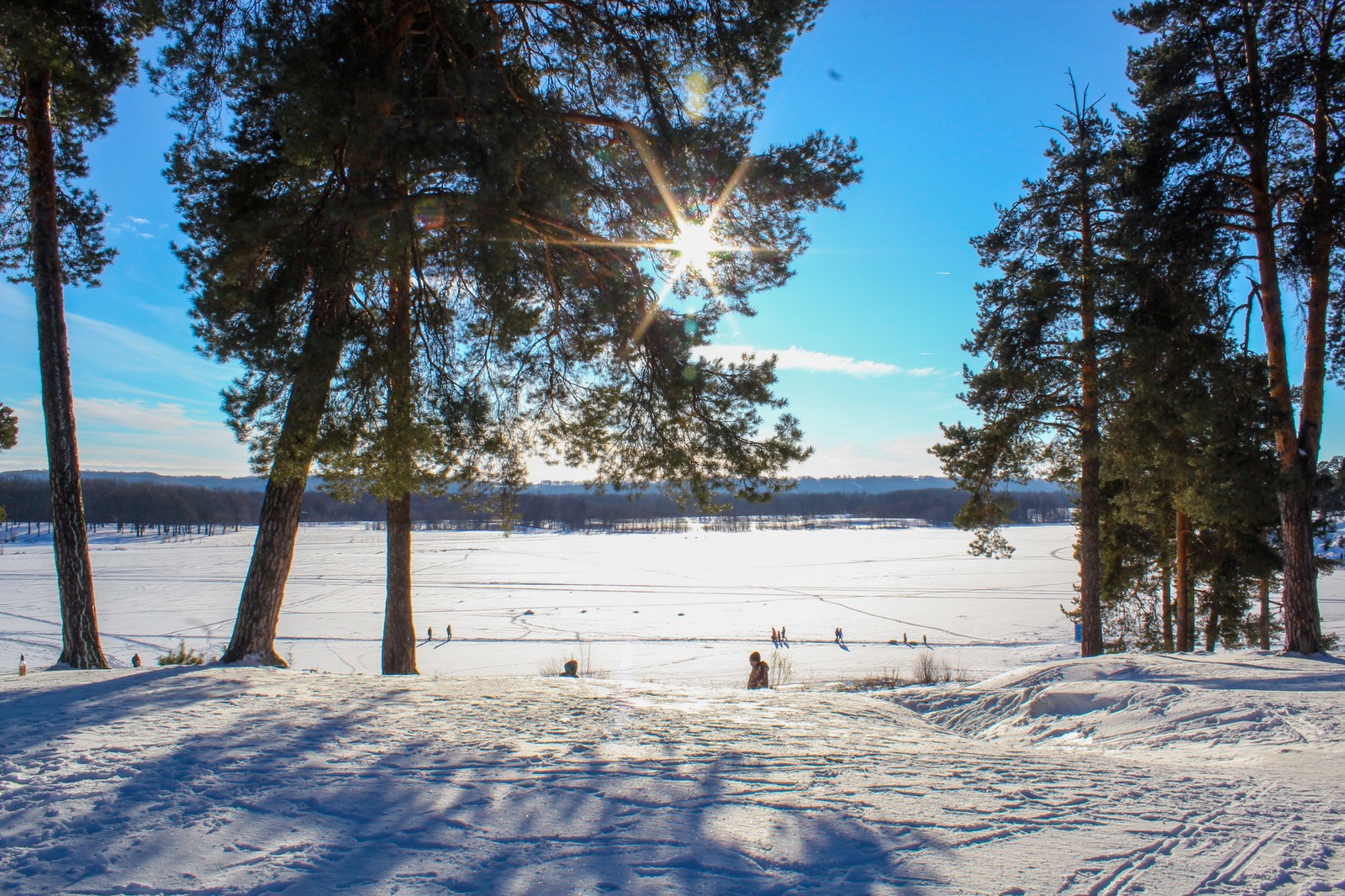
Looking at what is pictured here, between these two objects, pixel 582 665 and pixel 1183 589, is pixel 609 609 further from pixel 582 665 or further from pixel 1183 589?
pixel 1183 589

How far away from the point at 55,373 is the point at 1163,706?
12337 millimetres

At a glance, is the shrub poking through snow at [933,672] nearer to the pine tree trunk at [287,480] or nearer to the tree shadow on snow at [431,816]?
the pine tree trunk at [287,480]

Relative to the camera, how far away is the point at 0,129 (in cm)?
941

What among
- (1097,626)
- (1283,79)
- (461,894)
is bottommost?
(1097,626)

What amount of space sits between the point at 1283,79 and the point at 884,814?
1307 centimetres

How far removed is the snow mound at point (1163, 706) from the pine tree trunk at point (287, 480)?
7061mm

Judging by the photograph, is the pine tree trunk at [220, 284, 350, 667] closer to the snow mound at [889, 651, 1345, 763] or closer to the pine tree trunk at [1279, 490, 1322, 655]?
the snow mound at [889, 651, 1345, 763]

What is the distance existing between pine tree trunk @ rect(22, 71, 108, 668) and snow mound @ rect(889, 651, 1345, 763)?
32.0 feet

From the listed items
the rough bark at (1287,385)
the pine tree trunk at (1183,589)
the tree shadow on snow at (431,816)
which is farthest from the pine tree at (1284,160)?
the tree shadow on snow at (431,816)

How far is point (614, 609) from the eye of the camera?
41406 millimetres

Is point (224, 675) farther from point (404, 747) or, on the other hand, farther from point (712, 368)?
point (712, 368)

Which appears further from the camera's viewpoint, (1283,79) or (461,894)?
(1283,79)

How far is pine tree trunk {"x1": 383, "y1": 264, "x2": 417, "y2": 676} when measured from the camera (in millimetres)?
7211

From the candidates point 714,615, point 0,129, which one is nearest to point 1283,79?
point 0,129
